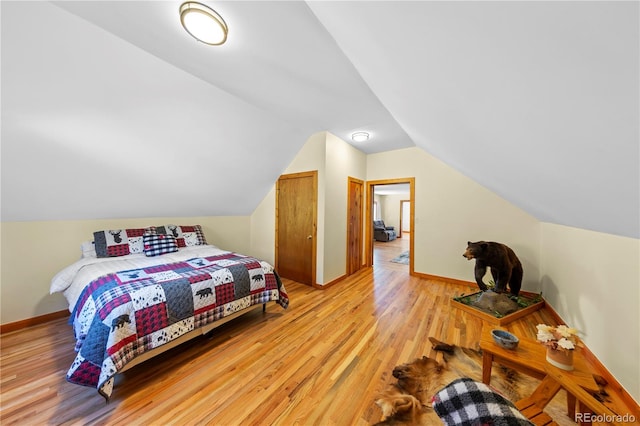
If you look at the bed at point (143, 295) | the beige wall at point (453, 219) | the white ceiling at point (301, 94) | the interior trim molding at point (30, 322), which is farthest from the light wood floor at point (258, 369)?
the white ceiling at point (301, 94)

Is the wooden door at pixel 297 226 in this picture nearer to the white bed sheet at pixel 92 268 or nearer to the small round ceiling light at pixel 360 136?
the small round ceiling light at pixel 360 136

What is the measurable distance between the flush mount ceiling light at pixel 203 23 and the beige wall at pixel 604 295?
3.05 meters

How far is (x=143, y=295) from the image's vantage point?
5.62ft

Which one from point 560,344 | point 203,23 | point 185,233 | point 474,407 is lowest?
point 560,344

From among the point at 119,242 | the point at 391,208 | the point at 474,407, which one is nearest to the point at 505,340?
the point at 474,407

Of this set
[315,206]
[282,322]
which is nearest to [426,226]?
[315,206]

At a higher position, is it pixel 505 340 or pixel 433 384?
pixel 505 340

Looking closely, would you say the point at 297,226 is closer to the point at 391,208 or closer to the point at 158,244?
the point at 158,244

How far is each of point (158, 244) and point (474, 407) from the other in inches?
137

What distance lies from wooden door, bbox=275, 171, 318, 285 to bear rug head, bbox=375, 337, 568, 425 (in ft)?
6.55

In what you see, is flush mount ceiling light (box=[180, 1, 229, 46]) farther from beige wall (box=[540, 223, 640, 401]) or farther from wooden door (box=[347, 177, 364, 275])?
beige wall (box=[540, 223, 640, 401])

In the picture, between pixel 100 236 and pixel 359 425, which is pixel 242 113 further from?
pixel 359 425

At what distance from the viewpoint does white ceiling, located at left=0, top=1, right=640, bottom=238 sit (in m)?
0.55

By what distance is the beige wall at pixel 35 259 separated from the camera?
2344 mm
